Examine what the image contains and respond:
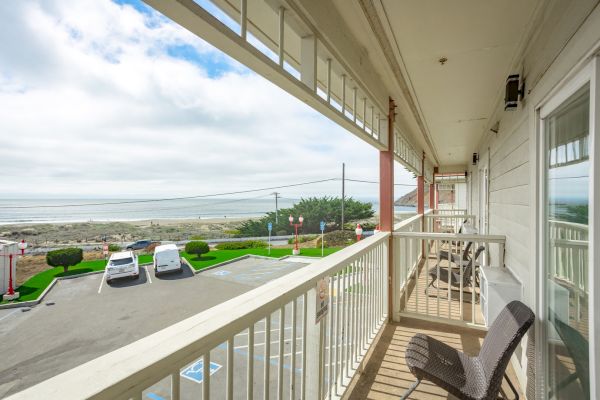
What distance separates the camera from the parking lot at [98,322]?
3570 millimetres

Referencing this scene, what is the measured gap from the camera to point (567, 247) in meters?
1.30

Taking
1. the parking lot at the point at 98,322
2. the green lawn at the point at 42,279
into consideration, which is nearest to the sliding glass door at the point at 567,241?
the parking lot at the point at 98,322

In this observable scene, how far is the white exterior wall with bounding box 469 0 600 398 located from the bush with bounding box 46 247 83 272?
5.97 metres

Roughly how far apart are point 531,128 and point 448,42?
0.78 m

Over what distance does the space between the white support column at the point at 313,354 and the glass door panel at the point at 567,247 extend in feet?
3.48

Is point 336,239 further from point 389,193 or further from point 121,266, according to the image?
point 389,193

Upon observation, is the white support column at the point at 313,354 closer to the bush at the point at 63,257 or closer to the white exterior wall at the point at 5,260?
the white exterior wall at the point at 5,260

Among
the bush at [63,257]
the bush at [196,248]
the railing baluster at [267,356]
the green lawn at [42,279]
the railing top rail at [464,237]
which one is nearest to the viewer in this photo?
Result: the railing baluster at [267,356]

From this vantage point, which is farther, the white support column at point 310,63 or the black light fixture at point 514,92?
the black light fixture at point 514,92

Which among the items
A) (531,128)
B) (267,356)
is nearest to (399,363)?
(267,356)

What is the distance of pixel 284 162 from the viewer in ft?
115

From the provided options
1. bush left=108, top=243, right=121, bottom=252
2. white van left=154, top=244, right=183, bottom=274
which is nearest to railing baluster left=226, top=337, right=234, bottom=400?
white van left=154, top=244, right=183, bottom=274

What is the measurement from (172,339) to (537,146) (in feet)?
6.83

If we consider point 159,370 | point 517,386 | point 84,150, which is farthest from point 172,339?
Answer: point 84,150
